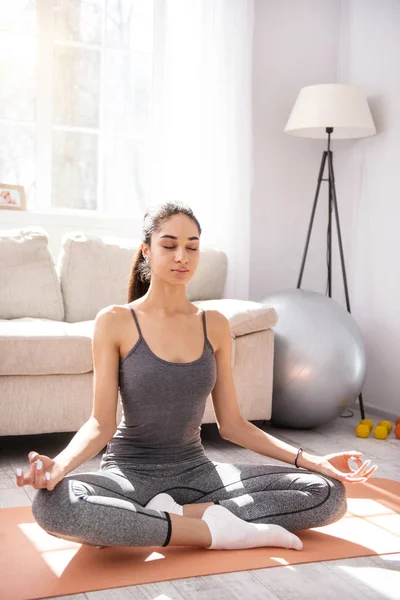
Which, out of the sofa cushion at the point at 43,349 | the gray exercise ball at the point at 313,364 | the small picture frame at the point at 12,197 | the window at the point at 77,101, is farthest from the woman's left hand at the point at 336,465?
the window at the point at 77,101

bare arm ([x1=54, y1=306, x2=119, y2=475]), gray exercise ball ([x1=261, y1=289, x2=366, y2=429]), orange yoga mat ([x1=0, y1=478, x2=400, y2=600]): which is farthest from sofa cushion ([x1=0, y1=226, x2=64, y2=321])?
bare arm ([x1=54, y1=306, x2=119, y2=475])

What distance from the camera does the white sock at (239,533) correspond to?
204 cm

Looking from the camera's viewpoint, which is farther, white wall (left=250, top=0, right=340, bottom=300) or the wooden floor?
white wall (left=250, top=0, right=340, bottom=300)

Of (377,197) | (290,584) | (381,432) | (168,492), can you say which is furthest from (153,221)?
(377,197)

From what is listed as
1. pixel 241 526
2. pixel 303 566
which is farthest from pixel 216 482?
pixel 303 566

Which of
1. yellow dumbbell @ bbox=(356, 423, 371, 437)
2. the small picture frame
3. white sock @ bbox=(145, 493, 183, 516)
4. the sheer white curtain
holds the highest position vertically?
the sheer white curtain

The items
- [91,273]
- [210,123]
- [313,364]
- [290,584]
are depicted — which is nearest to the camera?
[290,584]

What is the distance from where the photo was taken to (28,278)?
12.1 ft

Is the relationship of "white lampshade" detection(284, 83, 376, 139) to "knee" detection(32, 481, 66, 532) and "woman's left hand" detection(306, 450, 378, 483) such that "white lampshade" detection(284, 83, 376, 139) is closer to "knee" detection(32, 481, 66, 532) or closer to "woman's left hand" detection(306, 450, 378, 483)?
"woman's left hand" detection(306, 450, 378, 483)

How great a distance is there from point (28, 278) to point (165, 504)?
1.88m

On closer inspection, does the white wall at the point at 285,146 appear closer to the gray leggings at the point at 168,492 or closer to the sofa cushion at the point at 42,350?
the sofa cushion at the point at 42,350

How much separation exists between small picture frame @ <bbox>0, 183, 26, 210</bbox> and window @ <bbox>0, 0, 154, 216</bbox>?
0.16 metres

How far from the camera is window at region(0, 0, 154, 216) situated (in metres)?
4.27

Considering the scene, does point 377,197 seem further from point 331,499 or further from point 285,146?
point 331,499
